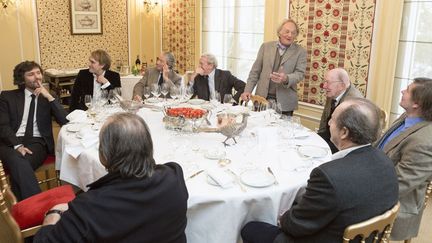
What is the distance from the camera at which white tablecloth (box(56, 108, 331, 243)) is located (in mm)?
1957

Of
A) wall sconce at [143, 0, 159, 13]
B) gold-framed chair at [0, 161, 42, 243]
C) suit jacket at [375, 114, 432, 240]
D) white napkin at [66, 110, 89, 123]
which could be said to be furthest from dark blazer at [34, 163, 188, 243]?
wall sconce at [143, 0, 159, 13]

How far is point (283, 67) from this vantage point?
423 cm

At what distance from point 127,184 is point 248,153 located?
3.76 feet

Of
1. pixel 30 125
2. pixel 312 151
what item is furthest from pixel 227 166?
pixel 30 125

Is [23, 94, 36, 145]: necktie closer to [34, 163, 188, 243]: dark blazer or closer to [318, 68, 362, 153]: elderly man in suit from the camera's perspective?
[34, 163, 188, 243]: dark blazer

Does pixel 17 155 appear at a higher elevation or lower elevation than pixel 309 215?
lower

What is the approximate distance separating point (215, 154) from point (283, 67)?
6.89 ft

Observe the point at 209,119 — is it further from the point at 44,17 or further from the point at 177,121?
the point at 44,17

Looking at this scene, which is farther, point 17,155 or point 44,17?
point 44,17

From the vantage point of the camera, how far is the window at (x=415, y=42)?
12.2 ft

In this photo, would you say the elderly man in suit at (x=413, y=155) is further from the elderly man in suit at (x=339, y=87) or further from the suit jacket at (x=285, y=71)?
the suit jacket at (x=285, y=71)

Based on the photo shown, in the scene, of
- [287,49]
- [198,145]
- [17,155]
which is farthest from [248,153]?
[287,49]

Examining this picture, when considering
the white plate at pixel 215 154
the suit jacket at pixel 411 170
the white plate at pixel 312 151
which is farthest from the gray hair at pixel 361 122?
the white plate at pixel 215 154

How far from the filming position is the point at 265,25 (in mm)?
5109
